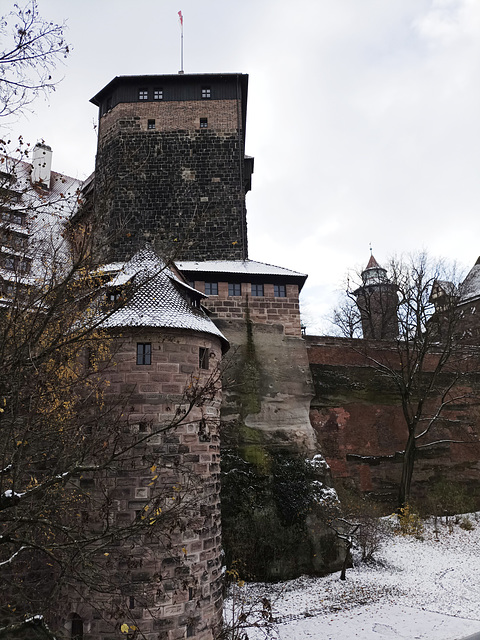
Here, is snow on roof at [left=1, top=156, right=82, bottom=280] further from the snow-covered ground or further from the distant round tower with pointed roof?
the distant round tower with pointed roof

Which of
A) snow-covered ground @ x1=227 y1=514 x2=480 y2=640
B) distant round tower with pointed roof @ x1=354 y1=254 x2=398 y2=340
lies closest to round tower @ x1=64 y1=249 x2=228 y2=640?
snow-covered ground @ x1=227 y1=514 x2=480 y2=640

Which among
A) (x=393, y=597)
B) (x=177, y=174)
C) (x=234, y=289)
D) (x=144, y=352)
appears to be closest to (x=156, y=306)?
(x=144, y=352)

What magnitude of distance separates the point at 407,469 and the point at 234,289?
9.28 metres

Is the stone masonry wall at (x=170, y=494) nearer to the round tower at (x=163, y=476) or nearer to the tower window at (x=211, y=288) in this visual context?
the round tower at (x=163, y=476)

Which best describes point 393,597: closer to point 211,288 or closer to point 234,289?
point 234,289

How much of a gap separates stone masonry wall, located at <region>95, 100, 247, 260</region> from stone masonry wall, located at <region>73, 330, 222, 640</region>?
8913mm

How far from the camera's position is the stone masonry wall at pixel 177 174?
19.2m

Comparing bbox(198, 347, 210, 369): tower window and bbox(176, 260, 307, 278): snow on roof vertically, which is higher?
bbox(176, 260, 307, 278): snow on roof

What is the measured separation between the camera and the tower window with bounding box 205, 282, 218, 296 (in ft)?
58.9

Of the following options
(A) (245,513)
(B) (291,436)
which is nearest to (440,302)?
(B) (291,436)

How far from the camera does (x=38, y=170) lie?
25.5 metres

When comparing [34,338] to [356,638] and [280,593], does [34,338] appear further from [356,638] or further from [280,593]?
[280,593]

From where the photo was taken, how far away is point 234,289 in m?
18.2

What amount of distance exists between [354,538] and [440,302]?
12.1 metres
